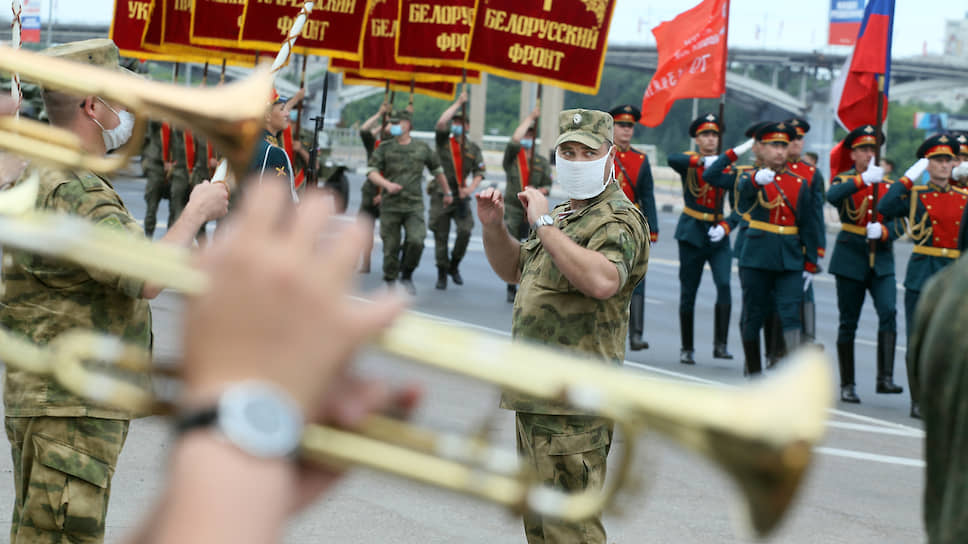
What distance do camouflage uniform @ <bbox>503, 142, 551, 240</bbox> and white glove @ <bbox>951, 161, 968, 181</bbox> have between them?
557cm

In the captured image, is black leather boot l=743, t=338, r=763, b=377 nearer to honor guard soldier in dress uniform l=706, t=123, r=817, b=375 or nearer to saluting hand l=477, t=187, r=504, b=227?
honor guard soldier in dress uniform l=706, t=123, r=817, b=375

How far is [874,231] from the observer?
31.4ft

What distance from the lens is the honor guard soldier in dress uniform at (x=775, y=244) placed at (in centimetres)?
982

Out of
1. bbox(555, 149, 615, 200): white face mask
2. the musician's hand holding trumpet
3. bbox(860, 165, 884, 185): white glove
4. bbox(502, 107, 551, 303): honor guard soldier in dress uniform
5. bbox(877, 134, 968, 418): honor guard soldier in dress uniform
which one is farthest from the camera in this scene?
bbox(502, 107, 551, 303): honor guard soldier in dress uniform

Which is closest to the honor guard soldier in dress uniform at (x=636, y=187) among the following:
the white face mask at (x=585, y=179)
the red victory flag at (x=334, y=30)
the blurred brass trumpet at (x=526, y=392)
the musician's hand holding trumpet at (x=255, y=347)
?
the red victory flag at (x=334, y=30)

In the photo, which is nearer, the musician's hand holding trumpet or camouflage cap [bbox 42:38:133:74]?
the musician's hand holding trumpet

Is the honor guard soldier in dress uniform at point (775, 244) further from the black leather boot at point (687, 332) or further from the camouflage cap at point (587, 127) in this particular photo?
the camouflage cap at point (587, 127)

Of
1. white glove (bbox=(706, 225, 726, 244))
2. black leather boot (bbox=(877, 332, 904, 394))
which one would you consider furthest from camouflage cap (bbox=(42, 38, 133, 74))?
white glove (bbox=(706, 225, 726, 244))

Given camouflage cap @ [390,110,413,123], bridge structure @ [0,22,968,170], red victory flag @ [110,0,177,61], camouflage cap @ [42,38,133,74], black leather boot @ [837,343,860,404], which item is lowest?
black leather boot @ [837,343,860,404]

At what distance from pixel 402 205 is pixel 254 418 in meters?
13.2

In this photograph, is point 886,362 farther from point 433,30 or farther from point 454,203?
point 454,203

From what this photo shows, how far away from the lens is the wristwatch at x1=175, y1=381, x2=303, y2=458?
1154mm

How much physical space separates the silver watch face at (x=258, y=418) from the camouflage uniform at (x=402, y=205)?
1267 cm

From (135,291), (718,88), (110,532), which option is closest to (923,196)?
(718,88)
